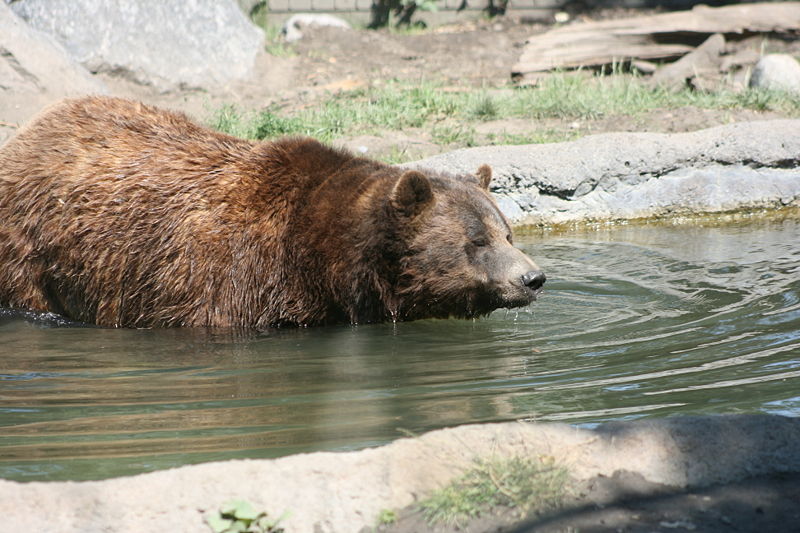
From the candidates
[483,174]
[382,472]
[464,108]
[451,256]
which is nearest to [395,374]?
[451,256]

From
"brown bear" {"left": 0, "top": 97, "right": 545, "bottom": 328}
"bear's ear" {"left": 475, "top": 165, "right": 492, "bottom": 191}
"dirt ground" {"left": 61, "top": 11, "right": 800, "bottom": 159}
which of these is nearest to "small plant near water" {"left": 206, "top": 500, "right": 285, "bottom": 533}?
"brown bear" {"left": 0, "top": 97, "right": 545, "bottom": 328}

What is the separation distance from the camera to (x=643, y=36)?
14.6 m

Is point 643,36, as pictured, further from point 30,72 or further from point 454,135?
point 30,72

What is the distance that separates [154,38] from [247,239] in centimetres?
898

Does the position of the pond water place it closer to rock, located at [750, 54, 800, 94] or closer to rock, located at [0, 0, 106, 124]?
rock, located at [0, 0, 106, 124]

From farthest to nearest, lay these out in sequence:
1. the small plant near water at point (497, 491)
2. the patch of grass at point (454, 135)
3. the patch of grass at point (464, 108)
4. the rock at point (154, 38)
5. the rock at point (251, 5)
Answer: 1. the rock at point (251, 5)
2. the rock at point (154, 38)
3. the patch of grass at point (464, 108)
4. the patch of grass at point (454, 135)
5. the small plant near water at point (497, 491)

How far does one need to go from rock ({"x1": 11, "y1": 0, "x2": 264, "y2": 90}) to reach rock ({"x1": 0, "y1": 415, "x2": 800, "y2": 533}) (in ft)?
37.1

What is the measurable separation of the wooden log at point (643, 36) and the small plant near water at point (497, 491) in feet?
Result: 37.1

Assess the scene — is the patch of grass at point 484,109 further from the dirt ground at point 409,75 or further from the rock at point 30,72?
the rock at point 30,72

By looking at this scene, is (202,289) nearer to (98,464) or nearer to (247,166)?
(247,166)

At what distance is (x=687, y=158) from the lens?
31.3 feet

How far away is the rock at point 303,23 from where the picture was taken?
16203 mm

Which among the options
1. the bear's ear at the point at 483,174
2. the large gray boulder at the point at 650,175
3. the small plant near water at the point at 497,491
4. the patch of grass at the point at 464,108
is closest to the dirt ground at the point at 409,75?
the patch of grass at the point at 464,108

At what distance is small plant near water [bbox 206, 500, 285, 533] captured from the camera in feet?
9.86
